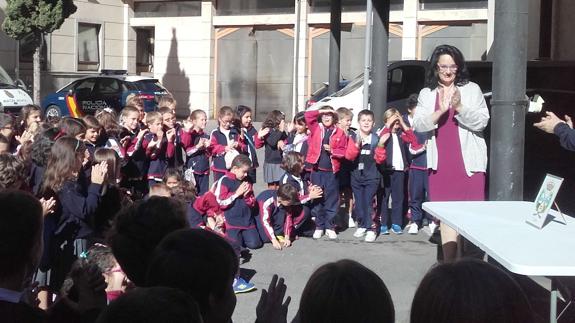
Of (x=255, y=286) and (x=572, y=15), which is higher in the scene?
(x=572, y=15)

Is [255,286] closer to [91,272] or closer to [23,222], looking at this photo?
[91,272]

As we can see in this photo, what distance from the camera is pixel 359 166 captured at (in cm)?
938

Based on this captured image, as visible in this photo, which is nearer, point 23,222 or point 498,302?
point 498,302

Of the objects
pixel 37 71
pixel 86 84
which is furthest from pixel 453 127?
pixel 37 71

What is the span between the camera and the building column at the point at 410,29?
25281 mm

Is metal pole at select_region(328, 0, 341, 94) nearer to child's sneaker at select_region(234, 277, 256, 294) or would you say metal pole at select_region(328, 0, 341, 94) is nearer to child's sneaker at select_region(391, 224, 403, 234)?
child's sneaker at select_region(391, 224, 403, 234)

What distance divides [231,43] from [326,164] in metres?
20.5

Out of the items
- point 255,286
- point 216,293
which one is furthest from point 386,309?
point 255,286

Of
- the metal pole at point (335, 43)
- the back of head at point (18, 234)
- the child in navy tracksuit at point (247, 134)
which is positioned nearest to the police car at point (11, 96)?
the metal pole at point (335, 43)

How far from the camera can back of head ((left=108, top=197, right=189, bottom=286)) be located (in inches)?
128

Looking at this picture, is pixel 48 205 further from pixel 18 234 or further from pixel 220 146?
pixel 220 146

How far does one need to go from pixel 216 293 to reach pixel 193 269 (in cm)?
11

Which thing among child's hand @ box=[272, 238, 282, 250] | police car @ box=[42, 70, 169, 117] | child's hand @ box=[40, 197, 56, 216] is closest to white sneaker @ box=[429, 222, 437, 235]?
child's hand @ box=[272, 238, 282, 250]

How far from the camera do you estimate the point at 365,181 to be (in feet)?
30.6
